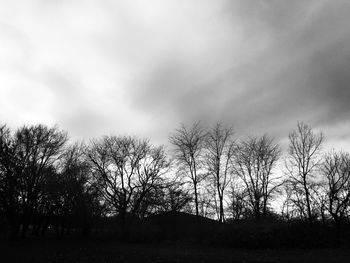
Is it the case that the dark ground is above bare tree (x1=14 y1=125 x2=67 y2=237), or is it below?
below

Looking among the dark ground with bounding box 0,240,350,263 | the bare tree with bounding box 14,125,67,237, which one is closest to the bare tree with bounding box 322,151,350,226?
the dark ground with bounding box 0,240,350,263

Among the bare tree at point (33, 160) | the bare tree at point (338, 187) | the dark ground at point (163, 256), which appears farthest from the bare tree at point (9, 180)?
the bare tree at point (338, 187)

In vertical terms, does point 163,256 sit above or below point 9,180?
below

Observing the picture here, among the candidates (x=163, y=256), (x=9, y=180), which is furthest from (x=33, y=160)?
(x=163, y=256)

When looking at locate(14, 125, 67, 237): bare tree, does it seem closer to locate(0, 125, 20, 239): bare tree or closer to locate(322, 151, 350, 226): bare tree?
locate(0, 125, 20, 239): bare tree

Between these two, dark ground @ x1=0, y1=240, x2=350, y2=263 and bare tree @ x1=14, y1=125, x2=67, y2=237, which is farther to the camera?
bare tree @ x1=14, y1=125, x2=67, y2=237

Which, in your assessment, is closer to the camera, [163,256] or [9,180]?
[163,256]

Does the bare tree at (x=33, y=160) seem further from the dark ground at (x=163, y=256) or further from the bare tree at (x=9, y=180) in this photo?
the dark ground at (x=163, y=256)

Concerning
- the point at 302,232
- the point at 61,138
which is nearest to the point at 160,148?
the point at 61,138

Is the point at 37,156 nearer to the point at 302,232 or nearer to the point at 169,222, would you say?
the point at 169,222

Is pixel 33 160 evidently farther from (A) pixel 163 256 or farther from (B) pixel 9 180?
(A) pixel 163 256

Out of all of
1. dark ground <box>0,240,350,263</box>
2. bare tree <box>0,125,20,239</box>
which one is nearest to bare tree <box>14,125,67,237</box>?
bare tree <box>0,125,20,239</box>

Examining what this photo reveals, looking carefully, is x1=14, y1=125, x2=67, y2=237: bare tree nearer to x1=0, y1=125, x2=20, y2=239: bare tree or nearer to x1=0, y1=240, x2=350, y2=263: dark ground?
x1=0, y1=125, x2=20, y2=239: bare tree

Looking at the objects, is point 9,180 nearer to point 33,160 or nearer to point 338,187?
point 33,160
